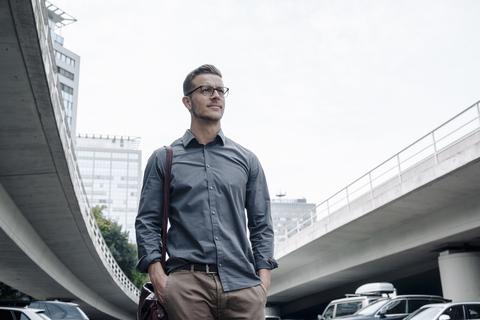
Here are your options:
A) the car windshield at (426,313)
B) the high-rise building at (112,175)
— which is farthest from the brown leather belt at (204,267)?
the high-rise building at (112,175)

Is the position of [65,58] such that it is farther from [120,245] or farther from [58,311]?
[58,311]

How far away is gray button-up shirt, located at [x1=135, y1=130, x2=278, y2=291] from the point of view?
256 centimetres

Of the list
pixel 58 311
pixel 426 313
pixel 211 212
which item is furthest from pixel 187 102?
pixel 58 311

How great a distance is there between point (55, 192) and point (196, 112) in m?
13.9

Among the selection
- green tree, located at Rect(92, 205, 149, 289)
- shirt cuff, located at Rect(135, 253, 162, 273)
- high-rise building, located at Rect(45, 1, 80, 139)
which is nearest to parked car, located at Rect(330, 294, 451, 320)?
shirt cuff, located at Rect(135, 253, 162, 273)

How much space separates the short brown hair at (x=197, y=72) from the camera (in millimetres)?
3016

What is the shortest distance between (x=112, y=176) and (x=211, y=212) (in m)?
170

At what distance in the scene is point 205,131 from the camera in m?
3.00

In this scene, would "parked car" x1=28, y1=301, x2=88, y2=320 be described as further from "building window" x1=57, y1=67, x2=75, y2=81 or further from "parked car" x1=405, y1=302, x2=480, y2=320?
"building window" x1=57, y1=67, x2=75, y2=81

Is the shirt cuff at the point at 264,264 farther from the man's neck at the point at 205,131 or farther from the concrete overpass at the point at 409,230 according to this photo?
the concrete overpass at the point at 409,230

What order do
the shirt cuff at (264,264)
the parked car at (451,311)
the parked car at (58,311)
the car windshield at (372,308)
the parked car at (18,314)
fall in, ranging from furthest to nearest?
the car windshield at (372,308), the parked car at (58,311), the parked car at (451,311), the parked car at (18,314), the shirt cuff at (264,264)

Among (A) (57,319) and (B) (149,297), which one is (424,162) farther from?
(B) (149,297)

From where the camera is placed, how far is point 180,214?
105 inches

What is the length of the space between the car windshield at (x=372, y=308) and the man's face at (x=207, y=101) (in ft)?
40.6
